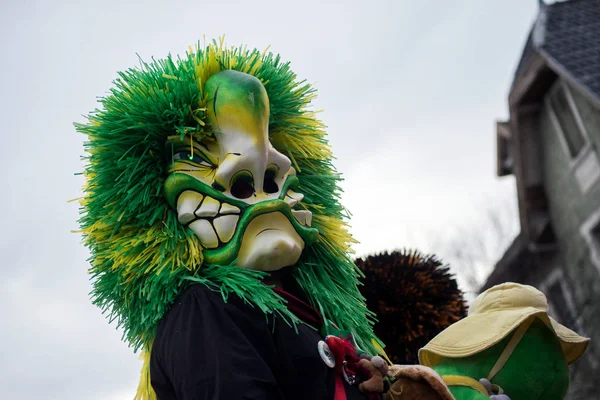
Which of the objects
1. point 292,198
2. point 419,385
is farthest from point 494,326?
point 292,198

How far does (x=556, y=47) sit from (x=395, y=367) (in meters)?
7.05

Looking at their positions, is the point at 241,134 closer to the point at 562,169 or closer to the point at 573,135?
Answer: the point at 573,135

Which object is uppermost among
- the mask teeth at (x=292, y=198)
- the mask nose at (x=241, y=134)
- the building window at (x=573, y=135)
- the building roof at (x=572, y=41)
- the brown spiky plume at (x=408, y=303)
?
the mask nose at (x=241, y=134)

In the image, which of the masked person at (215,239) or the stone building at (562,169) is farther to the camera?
the stone building at (562,169)

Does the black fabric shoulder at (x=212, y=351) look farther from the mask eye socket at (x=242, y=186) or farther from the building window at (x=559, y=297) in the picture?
the building window at (x=559, y=297)

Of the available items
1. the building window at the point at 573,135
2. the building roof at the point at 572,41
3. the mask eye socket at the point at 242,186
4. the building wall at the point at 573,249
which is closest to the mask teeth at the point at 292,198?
the mask eye socket at the point at 242,186

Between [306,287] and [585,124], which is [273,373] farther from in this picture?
[585,124]

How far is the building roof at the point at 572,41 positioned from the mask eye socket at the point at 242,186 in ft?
19.8

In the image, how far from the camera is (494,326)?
6.03 ft

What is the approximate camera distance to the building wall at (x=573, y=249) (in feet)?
25.0

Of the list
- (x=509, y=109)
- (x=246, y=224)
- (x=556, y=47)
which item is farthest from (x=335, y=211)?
(x=509, y=109)

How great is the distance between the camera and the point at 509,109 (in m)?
8.98

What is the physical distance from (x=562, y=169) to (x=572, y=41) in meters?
1.87

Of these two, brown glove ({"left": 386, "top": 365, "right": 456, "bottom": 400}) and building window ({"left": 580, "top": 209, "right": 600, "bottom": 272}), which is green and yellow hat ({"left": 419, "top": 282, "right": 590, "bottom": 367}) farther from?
building window ({"left": 580, "top": 209, "right": 600, "bottom": 272})
